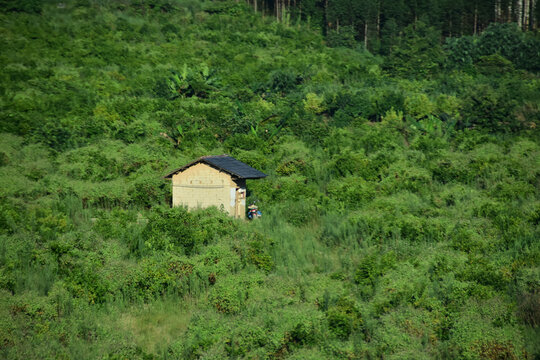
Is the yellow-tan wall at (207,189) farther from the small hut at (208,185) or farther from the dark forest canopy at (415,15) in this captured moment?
the dark forest canopy at (415,15)

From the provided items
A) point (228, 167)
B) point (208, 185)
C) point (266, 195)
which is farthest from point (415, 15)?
point (208, 185)

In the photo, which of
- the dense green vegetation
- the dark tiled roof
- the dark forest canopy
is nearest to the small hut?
the dark tiled roof

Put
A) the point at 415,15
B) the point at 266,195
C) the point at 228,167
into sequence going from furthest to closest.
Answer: the point at 415,15 → the point at 266,195 → the point at 228,167

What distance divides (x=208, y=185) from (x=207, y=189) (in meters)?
0.14

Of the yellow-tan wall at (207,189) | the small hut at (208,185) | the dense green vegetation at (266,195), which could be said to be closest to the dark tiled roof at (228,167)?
the small hut at (208,185)

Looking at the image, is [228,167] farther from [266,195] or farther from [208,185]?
[266,195]

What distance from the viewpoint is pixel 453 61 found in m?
43.8

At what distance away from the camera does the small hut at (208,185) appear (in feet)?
65.6

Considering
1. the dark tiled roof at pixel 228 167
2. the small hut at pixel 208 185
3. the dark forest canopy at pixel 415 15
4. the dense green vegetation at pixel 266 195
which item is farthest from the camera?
the dark forest canopy at pixel 415 15

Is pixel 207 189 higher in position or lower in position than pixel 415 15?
lower

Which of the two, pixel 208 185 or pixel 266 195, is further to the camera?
pixel 266 195

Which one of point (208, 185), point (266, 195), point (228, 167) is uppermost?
point (228, 167)

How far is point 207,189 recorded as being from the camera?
2023 centimetres

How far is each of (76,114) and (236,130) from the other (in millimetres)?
7683
